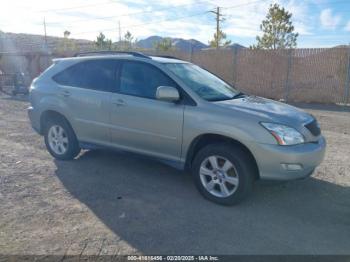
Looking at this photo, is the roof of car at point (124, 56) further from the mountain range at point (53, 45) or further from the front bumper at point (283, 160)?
the mountain range at point (53, 45)

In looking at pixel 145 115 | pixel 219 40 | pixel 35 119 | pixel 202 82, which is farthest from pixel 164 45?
pixel 145 115

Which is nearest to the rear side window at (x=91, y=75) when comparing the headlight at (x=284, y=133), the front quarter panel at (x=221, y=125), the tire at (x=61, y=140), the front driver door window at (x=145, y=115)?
the front driver door window at (x=145, y=115)

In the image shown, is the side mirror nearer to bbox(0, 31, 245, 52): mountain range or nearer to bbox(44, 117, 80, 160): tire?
bbox(44, 117, 80, 160): tire

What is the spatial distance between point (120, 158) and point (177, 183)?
147cm

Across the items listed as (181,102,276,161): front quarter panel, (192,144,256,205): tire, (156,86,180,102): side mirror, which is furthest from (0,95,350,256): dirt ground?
(156,86,180,102): side mirror

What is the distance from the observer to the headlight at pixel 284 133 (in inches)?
144

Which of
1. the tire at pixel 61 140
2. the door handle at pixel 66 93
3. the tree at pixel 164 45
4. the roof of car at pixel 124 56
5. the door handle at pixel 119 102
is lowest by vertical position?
the tire at pixel 61 140

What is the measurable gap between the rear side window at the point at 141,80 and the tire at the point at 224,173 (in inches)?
41.5

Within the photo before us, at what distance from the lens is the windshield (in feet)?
14.3

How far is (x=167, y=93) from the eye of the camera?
13.4ft

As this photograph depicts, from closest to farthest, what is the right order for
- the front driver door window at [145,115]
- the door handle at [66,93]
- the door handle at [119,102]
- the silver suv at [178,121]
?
the silver suv at [178,121] < the front driver door window at [145,115] < the door handle at [119,102] < the door handle at [66,93]

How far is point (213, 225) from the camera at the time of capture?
3.53 meters

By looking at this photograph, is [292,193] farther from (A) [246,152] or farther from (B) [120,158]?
(B) [120,158]

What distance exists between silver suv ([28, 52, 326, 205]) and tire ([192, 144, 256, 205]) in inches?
0.5
